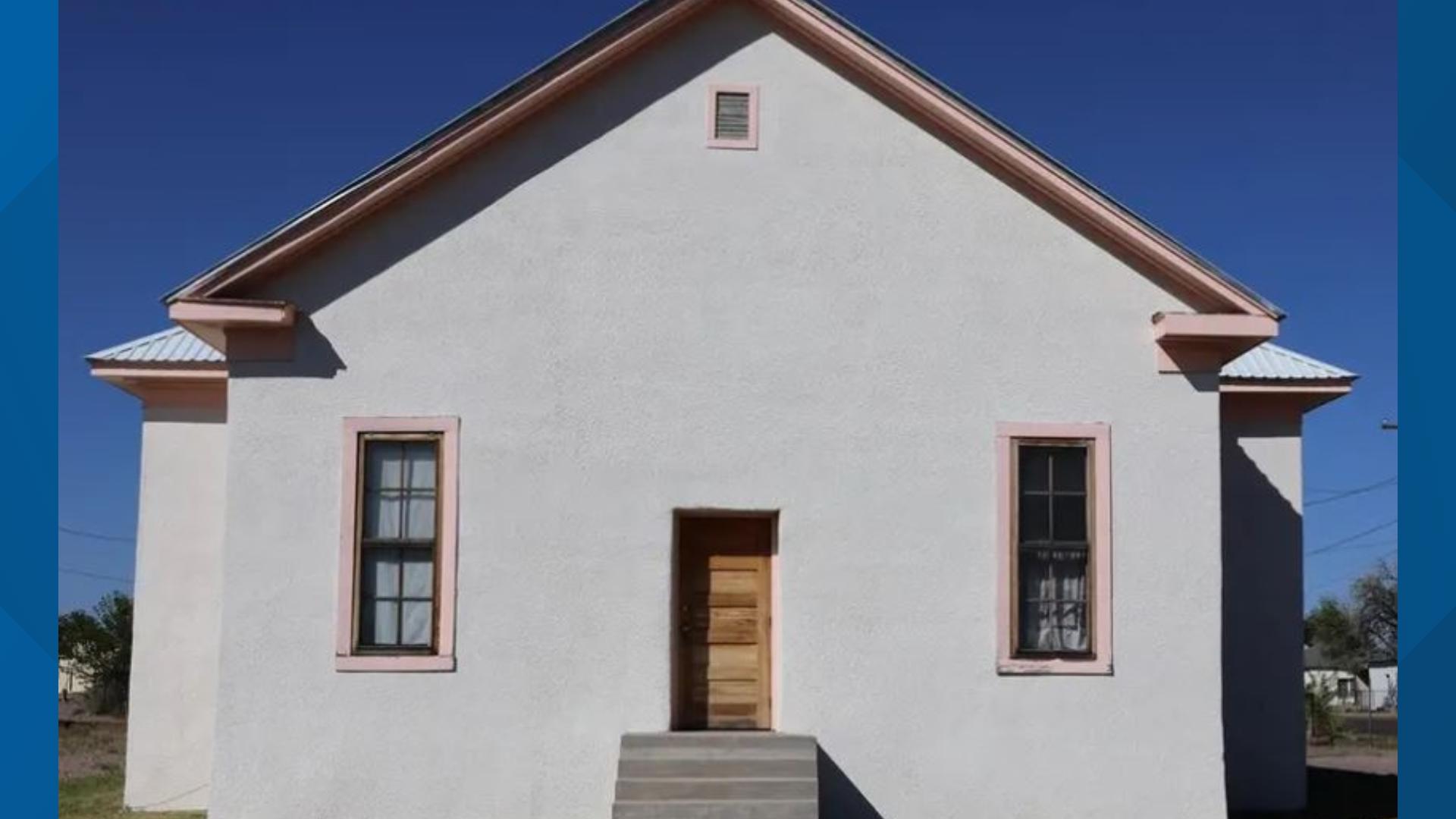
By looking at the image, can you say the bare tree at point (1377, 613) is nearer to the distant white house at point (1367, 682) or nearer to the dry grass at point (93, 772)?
the distant white house at point (1367, 682)

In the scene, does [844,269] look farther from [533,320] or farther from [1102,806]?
[1102,806]

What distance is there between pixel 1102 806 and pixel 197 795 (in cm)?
922

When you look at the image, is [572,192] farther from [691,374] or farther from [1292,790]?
[1292,790]

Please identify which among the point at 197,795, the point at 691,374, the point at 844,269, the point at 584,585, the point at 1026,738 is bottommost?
the point at 197,795

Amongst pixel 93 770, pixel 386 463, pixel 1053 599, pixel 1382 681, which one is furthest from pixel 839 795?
pixel 1382 681

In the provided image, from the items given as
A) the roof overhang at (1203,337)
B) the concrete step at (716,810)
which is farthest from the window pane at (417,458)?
the roof overhang at (1203,337)

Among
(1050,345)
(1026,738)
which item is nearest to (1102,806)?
(1026,738)

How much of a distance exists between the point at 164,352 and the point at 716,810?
8215 mm

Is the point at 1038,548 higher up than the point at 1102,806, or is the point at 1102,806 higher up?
the point at 1038,548

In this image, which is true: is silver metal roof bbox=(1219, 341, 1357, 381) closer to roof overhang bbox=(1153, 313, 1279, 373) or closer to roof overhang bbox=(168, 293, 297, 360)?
roof overhang bbox=(1153, 313, 1279, 373)

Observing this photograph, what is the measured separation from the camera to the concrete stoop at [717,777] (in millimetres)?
11391

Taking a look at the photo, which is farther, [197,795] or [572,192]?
[197,795]

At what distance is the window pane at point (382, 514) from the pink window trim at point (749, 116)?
407 centimetres

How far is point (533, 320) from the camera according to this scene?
41.4 ft
